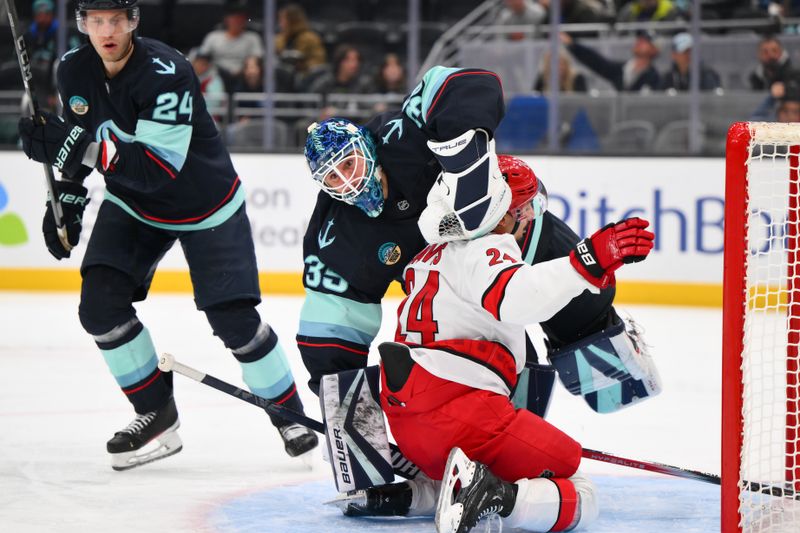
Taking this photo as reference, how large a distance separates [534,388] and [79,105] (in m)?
1.36

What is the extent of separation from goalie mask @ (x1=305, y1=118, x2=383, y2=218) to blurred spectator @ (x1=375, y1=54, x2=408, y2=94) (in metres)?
4.98

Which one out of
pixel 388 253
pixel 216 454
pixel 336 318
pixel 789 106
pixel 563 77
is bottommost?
pixel 216 454

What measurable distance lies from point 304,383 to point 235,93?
363cm

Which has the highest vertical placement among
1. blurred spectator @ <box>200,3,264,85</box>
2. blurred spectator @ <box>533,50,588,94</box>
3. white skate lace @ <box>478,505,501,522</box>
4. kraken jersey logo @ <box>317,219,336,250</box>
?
blurred spectator @ <box>200,3,264,85</box>

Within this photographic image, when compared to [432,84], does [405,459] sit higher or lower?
lower

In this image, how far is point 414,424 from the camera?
2445mm

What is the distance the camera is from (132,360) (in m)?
3.09

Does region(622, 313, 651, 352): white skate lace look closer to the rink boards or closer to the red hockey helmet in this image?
the red hockey helmet

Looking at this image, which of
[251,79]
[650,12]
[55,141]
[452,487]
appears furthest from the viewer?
[251,79]

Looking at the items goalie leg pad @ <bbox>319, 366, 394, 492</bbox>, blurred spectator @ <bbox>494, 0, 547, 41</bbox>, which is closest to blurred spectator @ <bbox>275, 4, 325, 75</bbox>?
blurred spectator @ <bbox>494, 0, 547, 41</bbox>

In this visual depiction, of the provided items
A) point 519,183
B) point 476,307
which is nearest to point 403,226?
point 519,183

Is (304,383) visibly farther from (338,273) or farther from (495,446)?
(495,446)

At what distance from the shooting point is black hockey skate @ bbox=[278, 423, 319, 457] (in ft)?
10.2

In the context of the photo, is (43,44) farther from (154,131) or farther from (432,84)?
(432,84)
